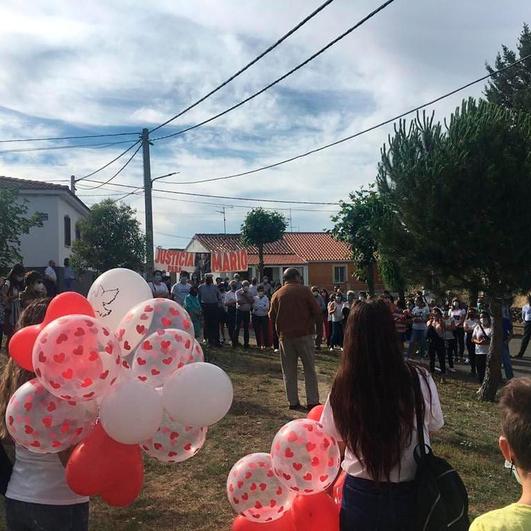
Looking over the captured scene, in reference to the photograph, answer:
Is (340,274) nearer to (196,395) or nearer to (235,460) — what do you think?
(235,460)

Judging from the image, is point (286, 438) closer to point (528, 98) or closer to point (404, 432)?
point (404, 432)

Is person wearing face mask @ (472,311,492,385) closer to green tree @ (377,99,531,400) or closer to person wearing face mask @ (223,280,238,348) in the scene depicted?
green tree @ (377,99,531,400)

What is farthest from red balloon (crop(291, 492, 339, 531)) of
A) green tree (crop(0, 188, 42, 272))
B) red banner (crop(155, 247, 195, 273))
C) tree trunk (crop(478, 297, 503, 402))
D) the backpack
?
red banner (crop(155, 247, 195, 273))

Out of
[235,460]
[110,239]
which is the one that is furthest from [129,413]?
[110,239]

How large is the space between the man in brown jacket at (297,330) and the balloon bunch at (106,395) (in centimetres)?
450

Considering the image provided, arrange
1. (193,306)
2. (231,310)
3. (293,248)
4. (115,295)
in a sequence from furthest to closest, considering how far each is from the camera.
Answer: (293,248) → (231,310) → (193,306) → (115,295)

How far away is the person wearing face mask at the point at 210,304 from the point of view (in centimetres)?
1362

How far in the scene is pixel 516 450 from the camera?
6.17 ft

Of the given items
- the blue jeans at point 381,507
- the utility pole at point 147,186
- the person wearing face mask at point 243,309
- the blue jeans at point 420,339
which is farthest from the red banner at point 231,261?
the blue jeans at point 381,507

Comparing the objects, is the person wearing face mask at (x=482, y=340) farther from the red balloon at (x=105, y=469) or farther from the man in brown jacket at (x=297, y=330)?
the red balloon at (x=105, y=469)

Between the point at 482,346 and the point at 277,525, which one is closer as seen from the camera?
the point at 277,525

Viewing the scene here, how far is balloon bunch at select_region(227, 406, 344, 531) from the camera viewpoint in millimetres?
2830

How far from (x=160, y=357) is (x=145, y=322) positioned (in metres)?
0.22

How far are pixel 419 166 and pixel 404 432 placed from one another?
26.7 ft
